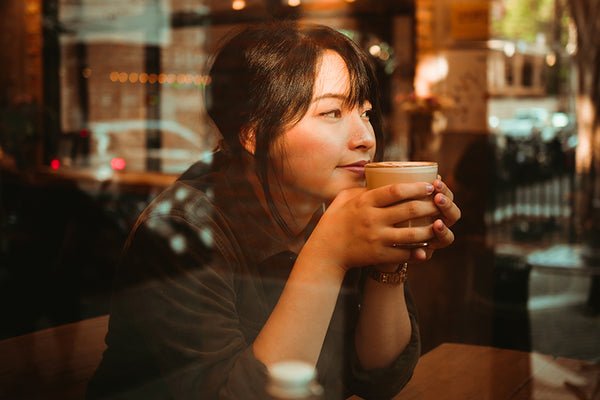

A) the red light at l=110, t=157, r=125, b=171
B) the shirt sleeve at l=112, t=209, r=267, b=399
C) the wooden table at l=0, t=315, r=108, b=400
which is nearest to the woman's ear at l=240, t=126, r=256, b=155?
the shirt sleeve at l=112, t=209, r=267, b=399

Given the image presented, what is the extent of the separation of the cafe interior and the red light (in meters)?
0.02

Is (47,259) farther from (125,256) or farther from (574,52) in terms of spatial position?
(574,52)

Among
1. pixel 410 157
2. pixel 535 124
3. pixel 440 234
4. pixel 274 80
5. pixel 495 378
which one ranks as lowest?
pixel 495 378

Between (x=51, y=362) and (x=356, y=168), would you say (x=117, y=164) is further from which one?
(x=356, y=168)

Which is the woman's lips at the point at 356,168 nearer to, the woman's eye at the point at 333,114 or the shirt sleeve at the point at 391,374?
the woman's eye at the point at 333,114

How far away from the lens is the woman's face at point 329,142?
0.83m

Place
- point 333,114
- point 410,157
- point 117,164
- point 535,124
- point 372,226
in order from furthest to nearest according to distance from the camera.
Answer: point 535,124, point 117,164, point 410,157, point 333,114, point 372,226

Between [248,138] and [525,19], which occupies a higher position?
[525,19]

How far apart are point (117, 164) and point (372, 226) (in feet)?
11.2

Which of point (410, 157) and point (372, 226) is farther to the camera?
point (410, 157)

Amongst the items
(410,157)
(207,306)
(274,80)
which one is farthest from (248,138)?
(410,157)

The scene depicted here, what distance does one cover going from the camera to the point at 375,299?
95cm

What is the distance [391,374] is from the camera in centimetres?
101

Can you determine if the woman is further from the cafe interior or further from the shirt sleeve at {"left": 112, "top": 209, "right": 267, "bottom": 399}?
the cafe interior
